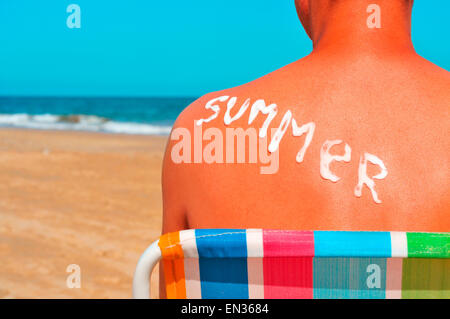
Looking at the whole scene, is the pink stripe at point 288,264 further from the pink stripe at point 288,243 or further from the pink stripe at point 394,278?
the pink stripe at point 394,278

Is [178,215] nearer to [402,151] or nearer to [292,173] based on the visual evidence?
[292,173]

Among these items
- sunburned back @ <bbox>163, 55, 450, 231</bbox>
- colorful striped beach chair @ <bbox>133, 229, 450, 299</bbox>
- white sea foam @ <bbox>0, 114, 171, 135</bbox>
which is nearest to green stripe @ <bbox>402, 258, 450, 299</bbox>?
colorful striped beach chair @ <bbox>133, 229, 450, 299</bbox>

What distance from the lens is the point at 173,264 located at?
1.04 meters

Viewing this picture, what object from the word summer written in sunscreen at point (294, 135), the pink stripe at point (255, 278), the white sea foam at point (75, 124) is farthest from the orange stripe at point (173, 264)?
the white sea foam at point (75, 124)

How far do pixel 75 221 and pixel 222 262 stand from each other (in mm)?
5480

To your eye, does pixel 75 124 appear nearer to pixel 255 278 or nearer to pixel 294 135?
pixel 294 135

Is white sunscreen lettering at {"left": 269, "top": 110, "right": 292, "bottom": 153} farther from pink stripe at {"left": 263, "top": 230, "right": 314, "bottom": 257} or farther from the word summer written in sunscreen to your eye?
pink stripe at {"left": 263, "top": 230, "right": 314, "bottom": 257}

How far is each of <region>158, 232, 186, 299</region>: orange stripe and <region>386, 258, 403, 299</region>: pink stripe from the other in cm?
40

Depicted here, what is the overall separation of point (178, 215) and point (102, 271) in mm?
3642

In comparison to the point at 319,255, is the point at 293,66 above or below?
above

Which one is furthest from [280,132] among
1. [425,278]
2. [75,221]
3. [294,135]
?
[75,221]

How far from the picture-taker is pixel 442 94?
1151mm

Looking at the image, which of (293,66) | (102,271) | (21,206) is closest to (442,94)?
(293,66)

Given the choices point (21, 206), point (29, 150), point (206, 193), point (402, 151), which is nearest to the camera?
point (402, 151)
